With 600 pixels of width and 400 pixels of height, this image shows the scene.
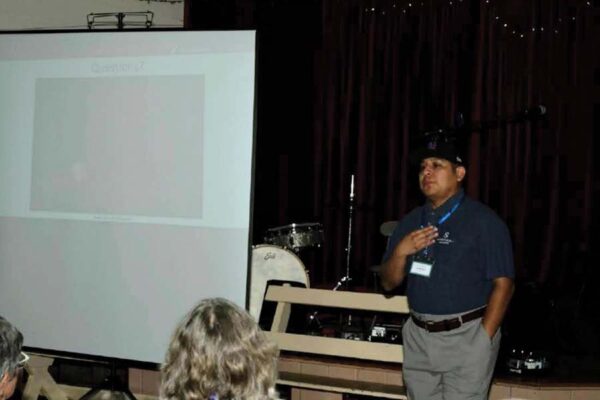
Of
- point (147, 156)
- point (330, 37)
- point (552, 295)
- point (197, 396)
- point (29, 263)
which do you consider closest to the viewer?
point (197, 396)

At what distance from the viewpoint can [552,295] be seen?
19.7ft

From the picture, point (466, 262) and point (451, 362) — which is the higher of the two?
point (466, 262)

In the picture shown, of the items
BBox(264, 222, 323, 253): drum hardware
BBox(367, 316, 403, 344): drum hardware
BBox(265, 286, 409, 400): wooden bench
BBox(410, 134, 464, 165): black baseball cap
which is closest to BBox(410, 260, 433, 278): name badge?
BBox(410, 134, 464, 165): black baseball cap

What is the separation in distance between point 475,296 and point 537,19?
329 centimetres

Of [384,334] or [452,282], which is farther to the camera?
[384,334]

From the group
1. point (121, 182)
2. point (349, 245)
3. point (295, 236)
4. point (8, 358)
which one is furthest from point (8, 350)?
point (349, 245)

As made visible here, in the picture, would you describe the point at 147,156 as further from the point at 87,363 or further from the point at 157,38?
the point at 87,363

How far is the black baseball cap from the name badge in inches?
18.9

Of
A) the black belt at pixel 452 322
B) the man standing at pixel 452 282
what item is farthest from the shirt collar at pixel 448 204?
the black belt at pixel 452 322

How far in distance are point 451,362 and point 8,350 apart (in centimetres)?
213

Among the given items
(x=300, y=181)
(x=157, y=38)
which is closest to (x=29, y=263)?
(x=157, y=38)

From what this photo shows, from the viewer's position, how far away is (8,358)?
7.06 feet

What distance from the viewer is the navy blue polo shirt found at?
3594 millimetres

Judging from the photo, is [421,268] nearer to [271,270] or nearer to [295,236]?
[271,270]
